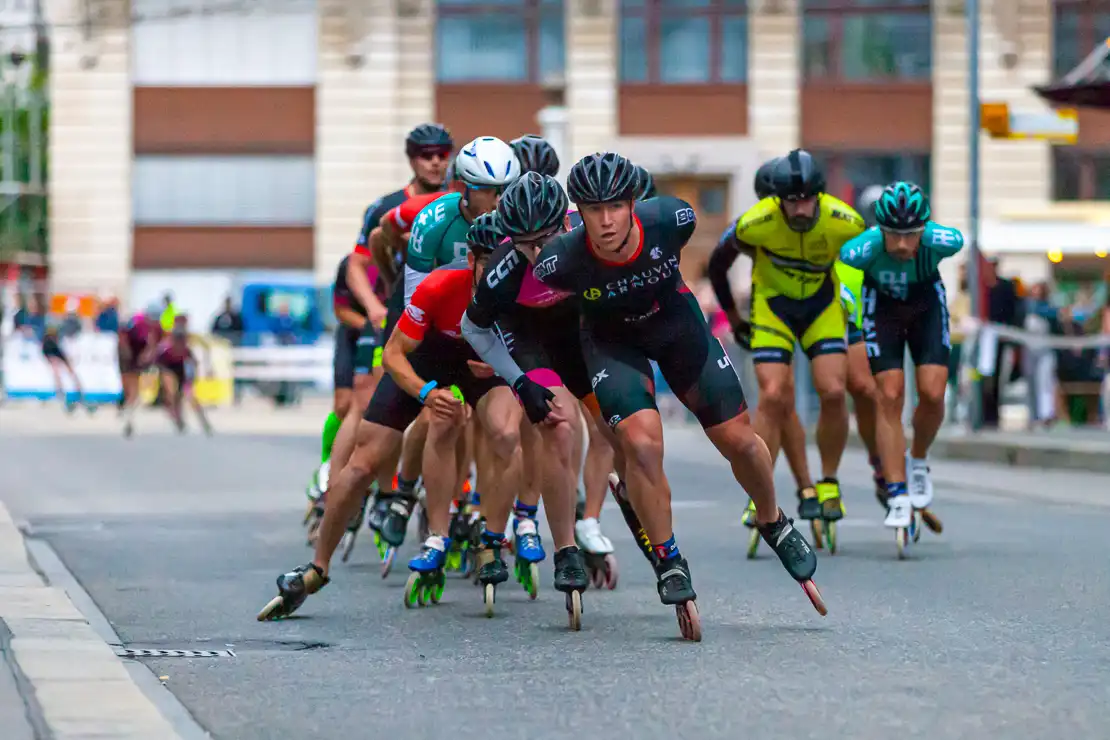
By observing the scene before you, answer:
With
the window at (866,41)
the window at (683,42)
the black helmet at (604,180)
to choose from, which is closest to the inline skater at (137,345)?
the window at (683,42)

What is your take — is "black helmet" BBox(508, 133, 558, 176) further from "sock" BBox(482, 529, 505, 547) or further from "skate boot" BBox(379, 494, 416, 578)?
"skate boot" BBox(379, 494, 416, 578)

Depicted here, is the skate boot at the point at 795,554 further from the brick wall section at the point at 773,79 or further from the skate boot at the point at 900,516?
the brick wall section at the point at 773,79

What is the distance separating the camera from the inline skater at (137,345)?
31.1 metres

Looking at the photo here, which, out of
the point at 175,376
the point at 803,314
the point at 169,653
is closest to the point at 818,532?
the point at 803,314

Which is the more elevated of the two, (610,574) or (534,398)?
(534,398)

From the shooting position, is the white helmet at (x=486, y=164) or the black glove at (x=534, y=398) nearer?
the black glove at (x=534, y=398)

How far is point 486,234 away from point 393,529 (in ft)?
7.23

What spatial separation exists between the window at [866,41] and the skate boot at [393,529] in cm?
3394

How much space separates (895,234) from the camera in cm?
1188

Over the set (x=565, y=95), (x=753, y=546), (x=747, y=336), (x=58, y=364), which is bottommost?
(x=58, y=364)

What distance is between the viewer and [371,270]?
42.3 ft

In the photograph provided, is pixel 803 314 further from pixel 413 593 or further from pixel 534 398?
pixel 534 398

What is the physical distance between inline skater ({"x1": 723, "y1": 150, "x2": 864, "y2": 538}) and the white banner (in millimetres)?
23554

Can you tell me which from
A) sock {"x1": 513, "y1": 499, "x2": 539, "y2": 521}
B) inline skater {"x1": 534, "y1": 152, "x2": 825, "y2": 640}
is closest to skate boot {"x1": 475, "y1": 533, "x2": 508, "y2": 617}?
sock {"x1": 513, "y1": 499, "x2": 539, "y2": 521}
